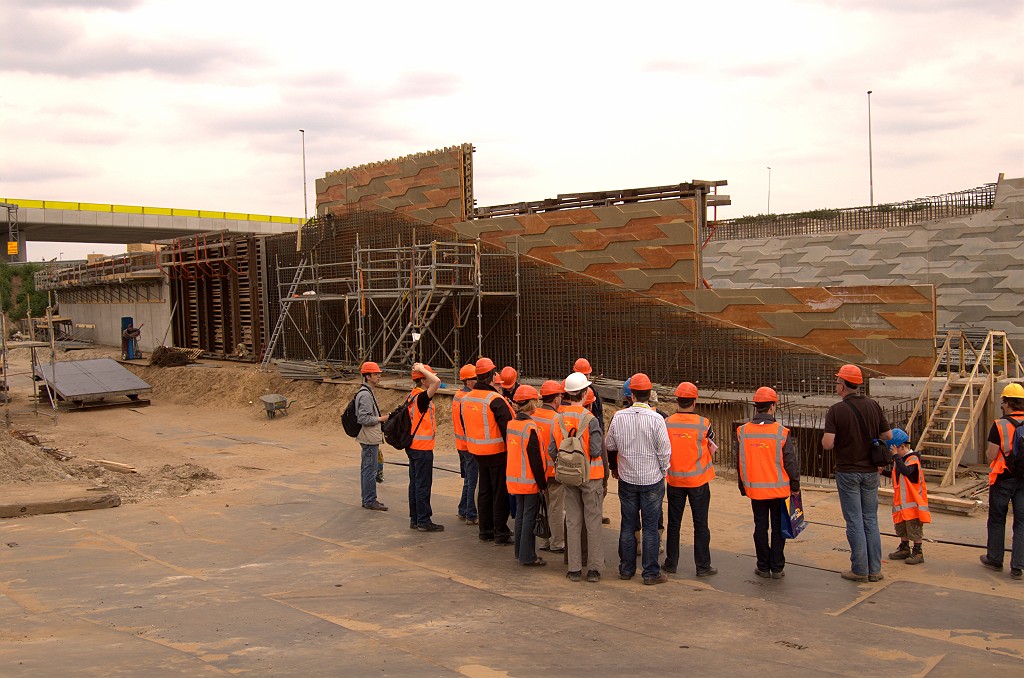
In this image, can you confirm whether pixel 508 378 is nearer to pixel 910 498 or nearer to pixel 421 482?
pixel 421 482

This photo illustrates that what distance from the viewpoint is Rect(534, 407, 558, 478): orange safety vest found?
711 centimetres

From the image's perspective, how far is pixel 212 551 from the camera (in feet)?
25.6

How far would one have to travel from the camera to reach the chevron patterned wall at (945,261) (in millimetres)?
20031

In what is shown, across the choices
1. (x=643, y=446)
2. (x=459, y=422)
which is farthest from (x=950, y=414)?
(x=459, y=422)

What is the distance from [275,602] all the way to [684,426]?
3.56 meters

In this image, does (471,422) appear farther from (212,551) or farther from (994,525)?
(994,525)

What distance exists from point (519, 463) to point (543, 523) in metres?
0.98

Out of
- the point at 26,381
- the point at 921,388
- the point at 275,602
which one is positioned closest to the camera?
the point at 275,602

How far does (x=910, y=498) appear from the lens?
755cm

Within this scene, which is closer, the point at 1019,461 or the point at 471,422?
the point at 1019,461

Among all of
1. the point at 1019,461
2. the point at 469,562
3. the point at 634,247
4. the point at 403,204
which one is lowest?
the point at 469,562

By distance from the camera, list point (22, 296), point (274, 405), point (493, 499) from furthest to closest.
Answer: point (22, 296) < point (274, 405) < point (493, 499)

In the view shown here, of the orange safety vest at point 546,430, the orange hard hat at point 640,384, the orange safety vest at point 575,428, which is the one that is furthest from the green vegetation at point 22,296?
the orange hard hat at point 640,384

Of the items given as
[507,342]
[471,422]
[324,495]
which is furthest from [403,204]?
[471,422]
